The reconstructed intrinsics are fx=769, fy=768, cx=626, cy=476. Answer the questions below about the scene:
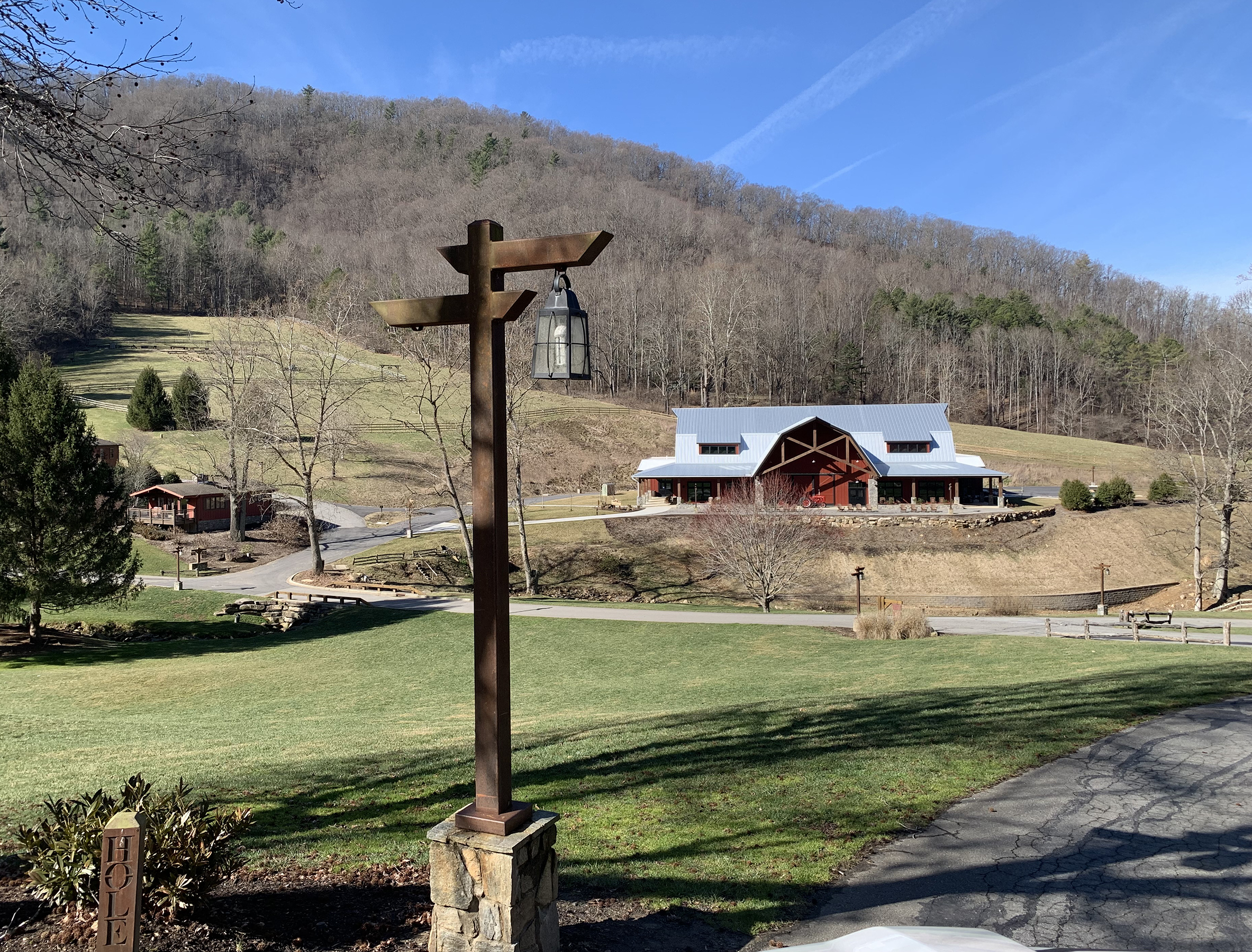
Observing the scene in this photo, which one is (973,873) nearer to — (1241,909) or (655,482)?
(1241,909)

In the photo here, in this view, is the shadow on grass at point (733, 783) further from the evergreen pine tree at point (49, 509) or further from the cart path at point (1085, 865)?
the evergreen pine tree at point (49, 509)

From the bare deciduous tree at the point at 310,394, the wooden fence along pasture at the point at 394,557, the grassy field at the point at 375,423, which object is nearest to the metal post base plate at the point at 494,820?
the bare deciduous tree at the point at 310,394

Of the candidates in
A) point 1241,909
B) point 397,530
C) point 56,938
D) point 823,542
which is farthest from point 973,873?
point 397,530

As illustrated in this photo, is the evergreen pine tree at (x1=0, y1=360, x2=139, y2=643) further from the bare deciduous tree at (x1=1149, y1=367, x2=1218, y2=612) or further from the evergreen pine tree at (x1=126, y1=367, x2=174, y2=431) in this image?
the bare deciduous tree at (x1=1149, y1=367, x2=1218, y2=612)

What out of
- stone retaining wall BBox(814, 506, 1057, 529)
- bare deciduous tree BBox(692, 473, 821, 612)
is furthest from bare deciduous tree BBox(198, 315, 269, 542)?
stone retaining wall BBox(814, 506, 1057, 529)

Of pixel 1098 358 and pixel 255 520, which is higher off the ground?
pixel 1098 358

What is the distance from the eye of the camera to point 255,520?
4500 centimetres

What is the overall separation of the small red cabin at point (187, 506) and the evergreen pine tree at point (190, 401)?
38.0 feet

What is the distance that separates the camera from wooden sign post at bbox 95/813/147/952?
151 inches

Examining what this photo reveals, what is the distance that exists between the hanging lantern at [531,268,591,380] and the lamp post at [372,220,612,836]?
14.6 inches

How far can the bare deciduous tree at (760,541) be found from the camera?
29.5m

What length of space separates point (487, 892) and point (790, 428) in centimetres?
4241

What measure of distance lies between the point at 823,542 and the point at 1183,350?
244 feet

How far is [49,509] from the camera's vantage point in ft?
68.1
